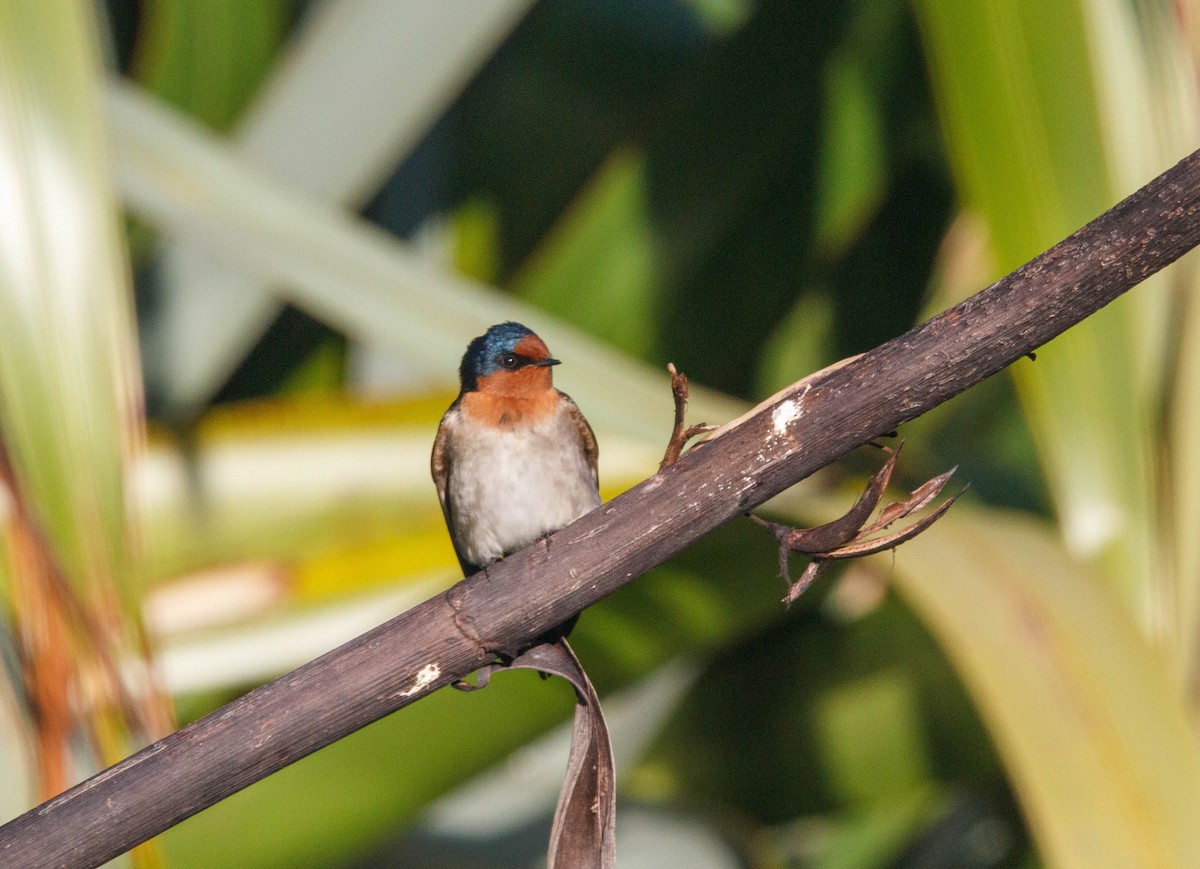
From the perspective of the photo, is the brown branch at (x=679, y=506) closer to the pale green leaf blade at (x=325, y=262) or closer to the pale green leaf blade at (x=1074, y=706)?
the pale green leaf blade at (x=1074, y=706)

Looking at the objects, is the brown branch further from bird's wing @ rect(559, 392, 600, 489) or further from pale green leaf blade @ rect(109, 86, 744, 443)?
bird's wing @ rect(559, 392, 600, 489)

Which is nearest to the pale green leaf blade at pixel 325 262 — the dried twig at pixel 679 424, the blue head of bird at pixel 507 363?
the blue head of bird at pixel 507 363

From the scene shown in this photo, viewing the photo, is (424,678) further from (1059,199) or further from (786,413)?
(1059,199)

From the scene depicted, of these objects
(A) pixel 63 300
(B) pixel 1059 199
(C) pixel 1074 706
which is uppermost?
(A) pixel 63 300

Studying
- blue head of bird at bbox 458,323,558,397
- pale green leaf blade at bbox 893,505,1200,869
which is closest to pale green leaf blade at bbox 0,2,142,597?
blue head of bird at bbox 458,323,558,397

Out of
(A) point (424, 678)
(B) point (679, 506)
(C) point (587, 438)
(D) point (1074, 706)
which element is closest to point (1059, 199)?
(D) point (1074, 706)
